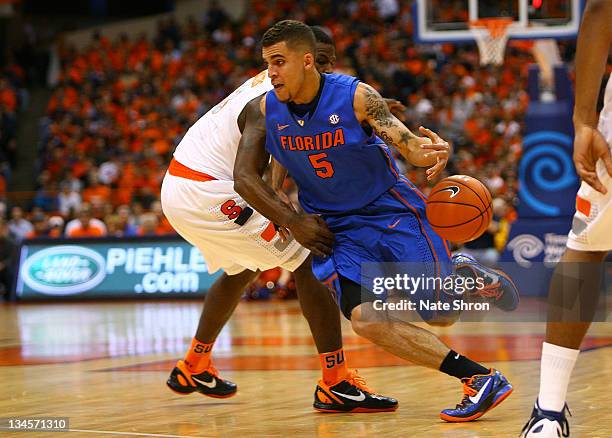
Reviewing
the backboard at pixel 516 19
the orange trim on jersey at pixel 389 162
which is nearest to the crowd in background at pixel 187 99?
the backboard at pixel 516 19

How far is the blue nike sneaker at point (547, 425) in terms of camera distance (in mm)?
3994

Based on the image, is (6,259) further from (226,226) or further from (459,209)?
(459,209)

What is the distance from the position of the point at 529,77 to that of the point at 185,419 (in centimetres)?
939

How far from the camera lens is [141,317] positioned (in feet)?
42.4

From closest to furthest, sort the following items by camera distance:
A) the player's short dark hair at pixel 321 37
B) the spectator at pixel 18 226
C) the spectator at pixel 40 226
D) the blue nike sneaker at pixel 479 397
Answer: the blue nike sneaker at pixel 479 397, the player's short dark hair at pixel 321 37, the spectator at pixel 40 226, the spectator at pixel 18 226

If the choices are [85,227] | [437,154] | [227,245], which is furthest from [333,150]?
[85,227]

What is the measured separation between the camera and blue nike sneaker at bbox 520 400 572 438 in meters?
3.99

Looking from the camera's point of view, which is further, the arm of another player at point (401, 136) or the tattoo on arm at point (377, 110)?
the tattoo on arm at point (377, 110)

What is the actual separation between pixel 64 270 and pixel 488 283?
12065 millimetres

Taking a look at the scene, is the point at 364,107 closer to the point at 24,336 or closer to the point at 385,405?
the point at 385,405

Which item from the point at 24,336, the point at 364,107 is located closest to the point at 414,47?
the point at 24,336

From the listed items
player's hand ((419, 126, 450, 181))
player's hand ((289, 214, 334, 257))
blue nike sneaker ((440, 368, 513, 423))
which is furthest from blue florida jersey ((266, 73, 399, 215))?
blue nike sneaker ((440, 368, 513, 423))

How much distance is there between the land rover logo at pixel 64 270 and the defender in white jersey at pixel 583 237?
12.8m

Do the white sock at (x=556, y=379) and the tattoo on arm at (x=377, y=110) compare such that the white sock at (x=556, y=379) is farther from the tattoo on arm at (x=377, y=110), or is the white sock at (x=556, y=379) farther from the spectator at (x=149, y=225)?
the spectator at (x=149, y=225)
